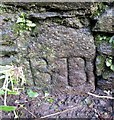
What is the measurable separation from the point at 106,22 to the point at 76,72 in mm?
343

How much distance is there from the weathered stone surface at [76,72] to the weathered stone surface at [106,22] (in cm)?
22

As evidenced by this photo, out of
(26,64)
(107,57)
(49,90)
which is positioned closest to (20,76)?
(26,64)

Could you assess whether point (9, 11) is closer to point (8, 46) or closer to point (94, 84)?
point (8, 46)

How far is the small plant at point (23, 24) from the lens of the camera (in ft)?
4.84

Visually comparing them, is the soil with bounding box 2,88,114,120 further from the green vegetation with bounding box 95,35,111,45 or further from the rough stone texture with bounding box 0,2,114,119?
the green vegetation with bounding box 95,35,111,45

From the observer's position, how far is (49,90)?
1644 millimetres

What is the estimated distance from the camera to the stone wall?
4.73 ft

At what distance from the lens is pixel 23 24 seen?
1.50 meters

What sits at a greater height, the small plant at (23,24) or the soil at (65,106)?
the small plant at (23,24)

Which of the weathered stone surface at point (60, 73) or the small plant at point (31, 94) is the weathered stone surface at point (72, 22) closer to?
the weathered stone surface at point (60, 73)

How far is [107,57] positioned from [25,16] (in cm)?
51

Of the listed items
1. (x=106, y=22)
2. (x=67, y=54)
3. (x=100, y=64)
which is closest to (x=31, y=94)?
(x=67, y=54)

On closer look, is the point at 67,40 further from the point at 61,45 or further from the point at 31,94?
the point at 31,94

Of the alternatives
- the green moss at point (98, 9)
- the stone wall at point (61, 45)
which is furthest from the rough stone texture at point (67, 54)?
the green moss at point (98, 9)
